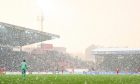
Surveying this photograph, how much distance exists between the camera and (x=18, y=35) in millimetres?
79500

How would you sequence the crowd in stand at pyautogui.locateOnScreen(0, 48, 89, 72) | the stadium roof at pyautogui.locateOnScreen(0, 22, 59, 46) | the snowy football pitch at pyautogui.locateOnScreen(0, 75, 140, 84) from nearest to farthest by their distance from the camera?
1. the snowy football pitch at pyautogui.locateOnScreen(0, 75, 140, 84)
2. the stadium roof at pyautogui.locateOnScreen(0, 22, 59, 46)
3. the crowd in stand at pyautogui.locateOnScreen(0, 48, 89, 72)

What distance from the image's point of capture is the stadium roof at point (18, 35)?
75075mm

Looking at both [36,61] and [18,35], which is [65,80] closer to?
[18,35]

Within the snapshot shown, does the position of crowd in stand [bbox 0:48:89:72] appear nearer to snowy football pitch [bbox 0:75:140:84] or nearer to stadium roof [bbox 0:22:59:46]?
stadium roof [bbox 0:22:59:46]

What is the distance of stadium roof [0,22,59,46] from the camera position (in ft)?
246

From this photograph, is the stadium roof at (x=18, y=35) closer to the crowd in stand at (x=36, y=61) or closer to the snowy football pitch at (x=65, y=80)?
the crowd in stand at (x=36, y=61)

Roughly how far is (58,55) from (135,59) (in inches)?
877

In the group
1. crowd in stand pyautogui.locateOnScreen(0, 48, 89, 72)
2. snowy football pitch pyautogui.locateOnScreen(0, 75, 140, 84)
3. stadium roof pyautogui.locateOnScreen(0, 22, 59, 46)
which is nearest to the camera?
snowy football pitch pyautogui.locateOnScreen(0, 75, 140, 84)

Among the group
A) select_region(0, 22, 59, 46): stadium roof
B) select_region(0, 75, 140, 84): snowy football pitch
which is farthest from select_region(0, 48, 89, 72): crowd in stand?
select_region(0, 75, 140, 84): snowy football pitch

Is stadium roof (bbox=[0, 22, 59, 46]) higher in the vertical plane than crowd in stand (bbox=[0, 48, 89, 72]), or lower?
higher

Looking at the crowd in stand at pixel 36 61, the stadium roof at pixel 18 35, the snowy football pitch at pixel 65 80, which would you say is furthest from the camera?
the crowd in stand at pixel 36 61

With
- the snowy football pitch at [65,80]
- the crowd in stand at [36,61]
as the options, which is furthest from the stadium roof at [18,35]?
the snowy football pitch at [65,80]

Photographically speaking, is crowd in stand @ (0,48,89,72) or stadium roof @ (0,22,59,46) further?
crowd in stand @ (0,48,89,72)

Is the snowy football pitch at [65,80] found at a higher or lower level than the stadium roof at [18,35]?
lower
